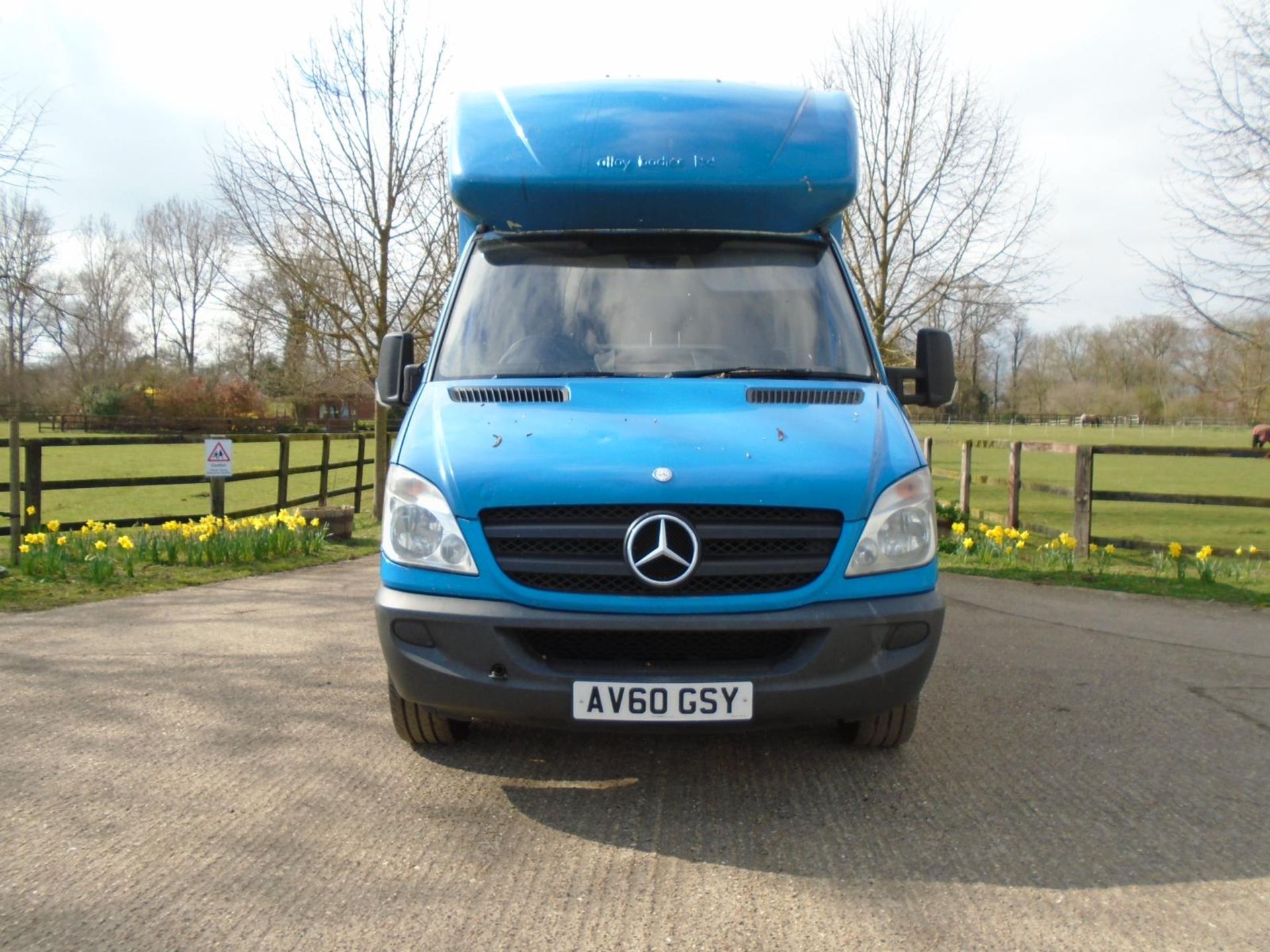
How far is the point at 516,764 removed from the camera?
3957 millimetres

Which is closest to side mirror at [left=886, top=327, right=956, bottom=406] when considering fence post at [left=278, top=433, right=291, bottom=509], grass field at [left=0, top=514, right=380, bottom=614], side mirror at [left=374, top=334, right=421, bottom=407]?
side mirror at [left=374, top=334, right=421, bottom=407]

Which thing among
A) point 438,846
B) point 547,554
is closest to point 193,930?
point 438,846

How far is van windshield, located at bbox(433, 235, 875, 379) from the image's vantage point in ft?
14.1

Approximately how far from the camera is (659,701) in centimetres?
323

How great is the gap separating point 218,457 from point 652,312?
25.0 ft

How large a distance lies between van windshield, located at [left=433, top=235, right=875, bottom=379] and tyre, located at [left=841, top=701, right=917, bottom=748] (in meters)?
1.40

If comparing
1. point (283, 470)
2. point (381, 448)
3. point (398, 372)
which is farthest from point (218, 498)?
point (398, 372)

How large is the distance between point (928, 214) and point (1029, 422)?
81.8 m

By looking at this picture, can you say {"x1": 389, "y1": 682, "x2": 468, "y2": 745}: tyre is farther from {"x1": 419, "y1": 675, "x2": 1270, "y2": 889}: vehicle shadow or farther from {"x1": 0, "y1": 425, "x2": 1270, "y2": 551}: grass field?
{"x1": 0, "y1": 425, "x2": 1270, "y2": 551}: grass field

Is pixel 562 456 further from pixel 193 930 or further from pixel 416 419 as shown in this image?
pixel 193 930

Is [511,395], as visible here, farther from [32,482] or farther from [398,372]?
[32,482]

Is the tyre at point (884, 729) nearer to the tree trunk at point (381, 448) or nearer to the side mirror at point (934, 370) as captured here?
the side mirror at point (934, 370)

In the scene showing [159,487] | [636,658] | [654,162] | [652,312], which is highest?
[654,162]

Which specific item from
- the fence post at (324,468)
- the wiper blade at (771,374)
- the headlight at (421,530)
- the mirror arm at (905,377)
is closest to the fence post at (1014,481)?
the mirror arm at (905,377)
